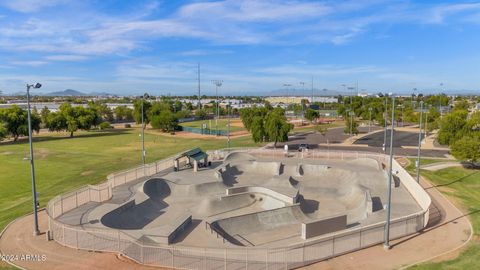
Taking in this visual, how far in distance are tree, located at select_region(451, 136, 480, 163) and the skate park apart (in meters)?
12.0

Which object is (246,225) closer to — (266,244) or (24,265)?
(266,244)

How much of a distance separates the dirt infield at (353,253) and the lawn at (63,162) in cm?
423

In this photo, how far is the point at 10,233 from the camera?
23234mm

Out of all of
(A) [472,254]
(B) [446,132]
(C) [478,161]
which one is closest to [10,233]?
(A) [472,254]

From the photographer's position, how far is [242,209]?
29969 millimetres

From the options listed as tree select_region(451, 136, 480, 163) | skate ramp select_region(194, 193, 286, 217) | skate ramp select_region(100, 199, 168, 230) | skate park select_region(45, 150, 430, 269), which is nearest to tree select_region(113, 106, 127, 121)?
skate park select_region(45, 150, 430, 269)

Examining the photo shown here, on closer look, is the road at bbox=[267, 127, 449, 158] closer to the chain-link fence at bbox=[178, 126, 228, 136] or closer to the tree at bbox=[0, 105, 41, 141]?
the chain-link fence at bbox=[178, 126, 228, 136]

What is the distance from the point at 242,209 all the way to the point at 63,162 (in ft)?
113

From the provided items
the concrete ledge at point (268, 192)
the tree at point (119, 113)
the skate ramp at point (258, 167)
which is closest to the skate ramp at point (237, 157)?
the skate ramp at point (258, 167)

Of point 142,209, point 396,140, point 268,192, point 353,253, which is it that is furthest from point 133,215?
point 396,140

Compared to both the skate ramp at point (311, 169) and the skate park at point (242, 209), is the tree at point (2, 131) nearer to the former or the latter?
the skate park at point (242, 209)

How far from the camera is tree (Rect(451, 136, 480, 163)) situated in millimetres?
43781

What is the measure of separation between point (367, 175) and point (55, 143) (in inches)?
2527

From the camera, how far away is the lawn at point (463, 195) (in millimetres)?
19016
